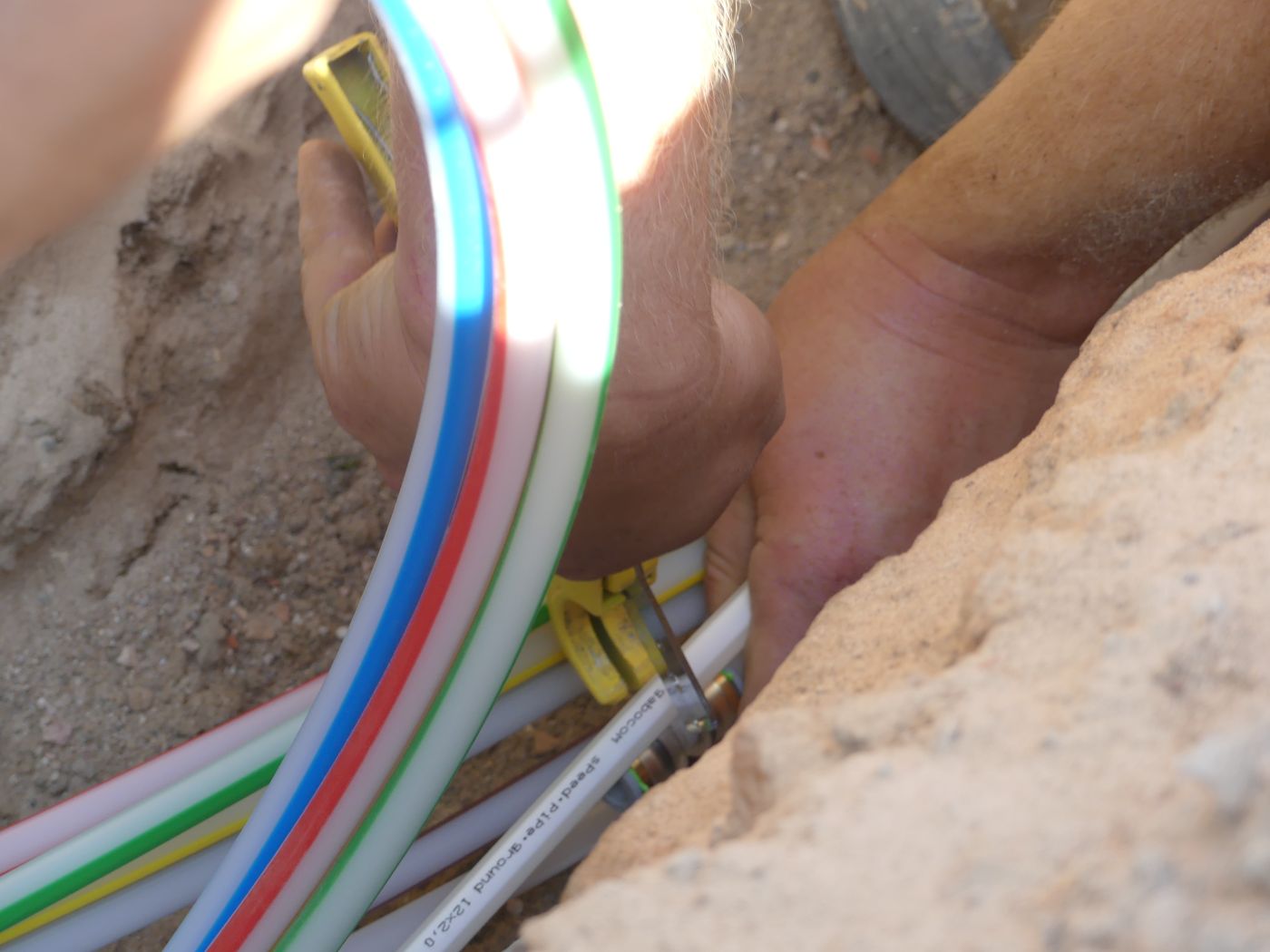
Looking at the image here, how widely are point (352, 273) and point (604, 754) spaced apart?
349 millimetres

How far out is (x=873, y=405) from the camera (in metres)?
0.87

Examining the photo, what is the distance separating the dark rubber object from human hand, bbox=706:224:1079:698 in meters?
0.25

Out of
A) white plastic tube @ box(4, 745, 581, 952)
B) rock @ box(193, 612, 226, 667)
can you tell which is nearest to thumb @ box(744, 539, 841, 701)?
white plastic tube @ box(4, 745, 581, 952)

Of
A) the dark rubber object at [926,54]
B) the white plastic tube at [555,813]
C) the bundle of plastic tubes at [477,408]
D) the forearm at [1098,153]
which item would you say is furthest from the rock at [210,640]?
the dark rubber object at [926,54]

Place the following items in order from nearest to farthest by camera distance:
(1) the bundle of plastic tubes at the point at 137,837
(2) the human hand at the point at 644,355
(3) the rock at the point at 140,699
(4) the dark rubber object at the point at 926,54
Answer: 1. (2) the human hand at the point at 644,355
2. (1) the bundle of plastic tubes at the point at 137,837
3. (3) the rock at the point at 140,699
4. (4) the dark rubber object at the point at 926,54

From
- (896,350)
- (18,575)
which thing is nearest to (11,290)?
(18,575)

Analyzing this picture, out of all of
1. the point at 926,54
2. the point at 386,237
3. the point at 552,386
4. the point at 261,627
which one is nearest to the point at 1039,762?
the point at 552,386

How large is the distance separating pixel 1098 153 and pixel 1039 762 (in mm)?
649

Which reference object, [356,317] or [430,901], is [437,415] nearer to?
[356,317]

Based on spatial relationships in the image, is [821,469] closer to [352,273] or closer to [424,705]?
[352,273]

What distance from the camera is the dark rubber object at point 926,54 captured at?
106cm

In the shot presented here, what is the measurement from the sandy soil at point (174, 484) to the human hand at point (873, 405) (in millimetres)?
288

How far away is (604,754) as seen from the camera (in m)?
0.67

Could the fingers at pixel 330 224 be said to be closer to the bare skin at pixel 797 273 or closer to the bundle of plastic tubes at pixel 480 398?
the bare skin at pixel 797 273
